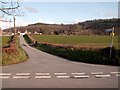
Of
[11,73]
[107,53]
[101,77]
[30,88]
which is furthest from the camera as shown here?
[107,53]

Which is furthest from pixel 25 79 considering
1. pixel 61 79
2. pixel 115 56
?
pixel 115 56

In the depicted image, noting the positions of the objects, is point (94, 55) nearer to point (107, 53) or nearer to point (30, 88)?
point (107, 53)

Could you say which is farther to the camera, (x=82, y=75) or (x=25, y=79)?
(x=82, y=75)

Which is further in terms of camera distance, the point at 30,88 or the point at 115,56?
the point at 115,56

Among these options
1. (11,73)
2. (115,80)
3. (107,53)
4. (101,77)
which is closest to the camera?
(115,80)

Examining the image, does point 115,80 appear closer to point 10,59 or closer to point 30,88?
point 30,88

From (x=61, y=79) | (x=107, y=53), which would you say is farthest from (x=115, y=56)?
(x=61, y=79)

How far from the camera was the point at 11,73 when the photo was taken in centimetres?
1488

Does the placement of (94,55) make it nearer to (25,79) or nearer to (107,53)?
(107,53)

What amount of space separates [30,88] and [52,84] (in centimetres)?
123

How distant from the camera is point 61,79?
1284cm

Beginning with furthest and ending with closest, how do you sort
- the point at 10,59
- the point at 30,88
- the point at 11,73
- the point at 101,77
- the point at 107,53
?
the point at 107,53 → the point at 10,59 → the point at 11,73 → the point at 101,77 → the point at 30,88

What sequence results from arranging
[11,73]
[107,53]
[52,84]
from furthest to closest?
[107,53] < [11,73] < [52,84]

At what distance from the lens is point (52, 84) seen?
11398 mm
